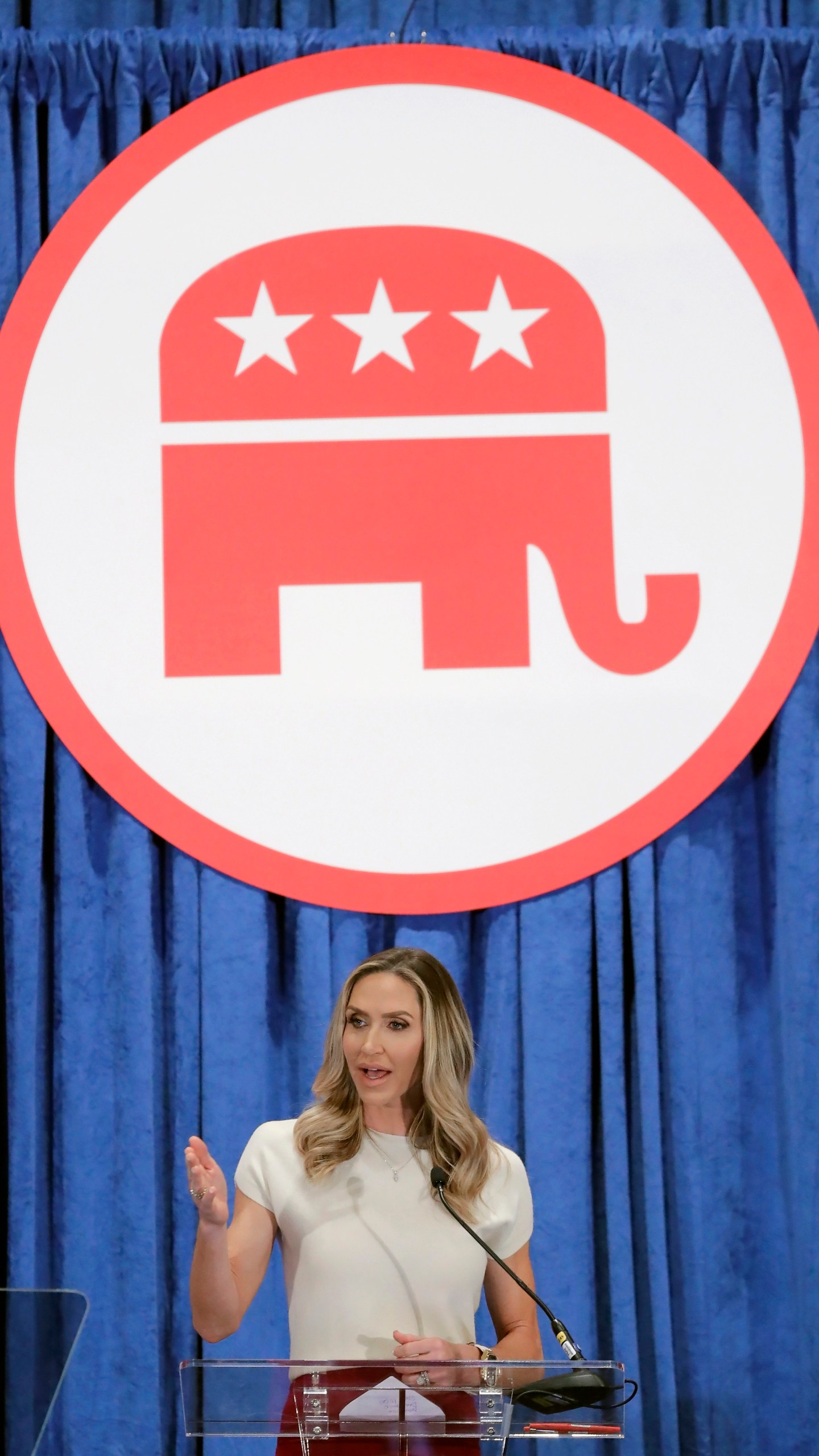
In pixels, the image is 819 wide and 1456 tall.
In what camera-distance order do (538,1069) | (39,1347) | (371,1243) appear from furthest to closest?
(538,1069)
(371,1243)
(39,1347)

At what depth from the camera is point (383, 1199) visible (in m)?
2.07

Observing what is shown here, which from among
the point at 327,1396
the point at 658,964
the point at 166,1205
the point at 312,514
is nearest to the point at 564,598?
the point at 312,514

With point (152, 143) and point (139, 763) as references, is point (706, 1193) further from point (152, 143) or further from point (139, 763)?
point (152, 143)

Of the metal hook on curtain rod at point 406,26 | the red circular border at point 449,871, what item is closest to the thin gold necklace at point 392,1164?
the red circular border at point 449,871

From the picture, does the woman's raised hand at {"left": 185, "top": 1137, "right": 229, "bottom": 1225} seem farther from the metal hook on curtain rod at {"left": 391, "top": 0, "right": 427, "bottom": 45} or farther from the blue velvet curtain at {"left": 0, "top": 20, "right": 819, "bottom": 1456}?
the metal hook on curtain rod at {"left": 391, "top": 0, "right": 427, "bottom": 45}

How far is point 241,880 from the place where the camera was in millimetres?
2768

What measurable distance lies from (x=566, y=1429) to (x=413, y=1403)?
14cm

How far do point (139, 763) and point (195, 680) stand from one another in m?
0.18

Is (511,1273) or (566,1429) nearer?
(566,1429)

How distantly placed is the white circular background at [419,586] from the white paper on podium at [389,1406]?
1.38 m

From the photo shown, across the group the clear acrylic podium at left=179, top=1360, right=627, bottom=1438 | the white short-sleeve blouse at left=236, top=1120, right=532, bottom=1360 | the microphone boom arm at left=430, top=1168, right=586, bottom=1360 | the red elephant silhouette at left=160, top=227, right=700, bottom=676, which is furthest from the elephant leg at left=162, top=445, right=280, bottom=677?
the clear acrylic podium at left=179, top=1360, right=627, bottom=1438

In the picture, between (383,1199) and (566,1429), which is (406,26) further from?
(566,1429)

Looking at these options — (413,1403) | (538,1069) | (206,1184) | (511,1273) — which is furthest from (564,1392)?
(538,1069)

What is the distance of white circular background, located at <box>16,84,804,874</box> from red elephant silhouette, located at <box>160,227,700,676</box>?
32mm
